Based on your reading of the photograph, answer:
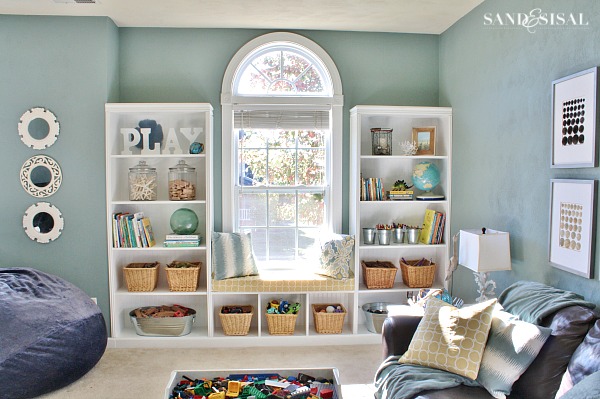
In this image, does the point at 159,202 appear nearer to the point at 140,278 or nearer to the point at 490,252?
the point at 140,278

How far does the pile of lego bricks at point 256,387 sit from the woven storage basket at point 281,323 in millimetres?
1569

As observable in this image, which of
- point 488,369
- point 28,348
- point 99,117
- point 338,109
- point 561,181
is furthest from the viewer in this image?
point 338,109

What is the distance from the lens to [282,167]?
4762 millimetres

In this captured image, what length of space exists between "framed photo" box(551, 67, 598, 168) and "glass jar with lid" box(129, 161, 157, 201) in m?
3.07

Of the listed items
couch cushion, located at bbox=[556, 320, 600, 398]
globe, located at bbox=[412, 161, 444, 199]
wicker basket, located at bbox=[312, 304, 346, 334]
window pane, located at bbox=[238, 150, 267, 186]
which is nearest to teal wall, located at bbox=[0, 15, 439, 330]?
window pane, located at bbox=[238, 150, 267, 186]

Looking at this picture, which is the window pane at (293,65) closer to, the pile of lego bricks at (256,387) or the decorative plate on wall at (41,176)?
the decorative plate on wall at (41,176)

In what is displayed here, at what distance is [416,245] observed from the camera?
4.52 meters

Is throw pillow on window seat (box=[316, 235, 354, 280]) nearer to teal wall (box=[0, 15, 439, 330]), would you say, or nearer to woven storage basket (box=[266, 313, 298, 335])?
woven storage basket (box=[266, 313, 298, 335])

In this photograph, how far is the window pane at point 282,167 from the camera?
4.75m

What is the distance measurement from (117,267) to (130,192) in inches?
25.6

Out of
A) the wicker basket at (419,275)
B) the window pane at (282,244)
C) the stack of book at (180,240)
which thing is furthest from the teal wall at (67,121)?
the wicker basket at (419,275)

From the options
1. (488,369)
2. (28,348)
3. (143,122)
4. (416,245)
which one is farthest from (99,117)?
(488,369)

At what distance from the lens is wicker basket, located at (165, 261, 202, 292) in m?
4.35

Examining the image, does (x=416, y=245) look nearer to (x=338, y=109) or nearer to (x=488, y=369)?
(x=338, y=109)
